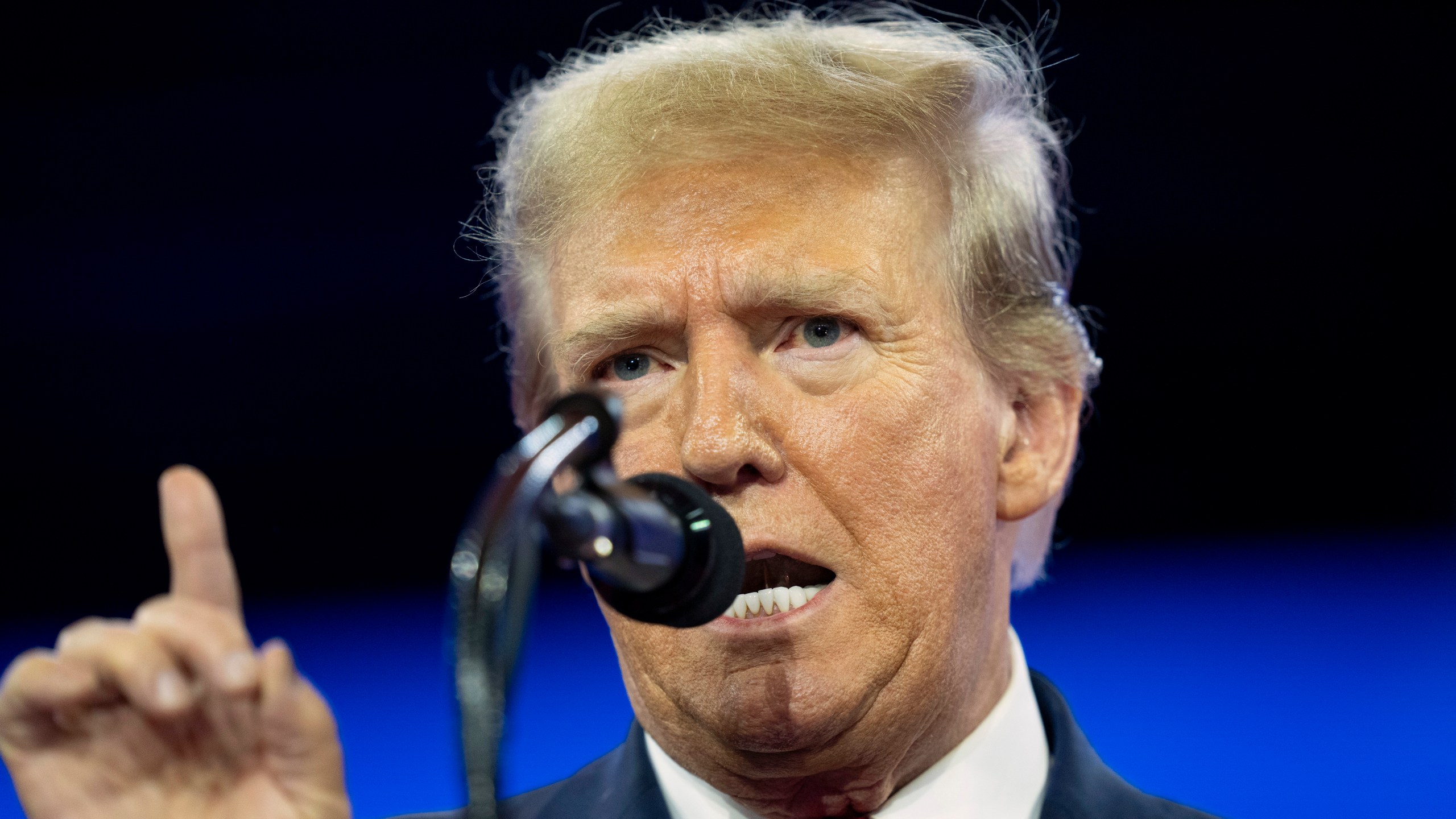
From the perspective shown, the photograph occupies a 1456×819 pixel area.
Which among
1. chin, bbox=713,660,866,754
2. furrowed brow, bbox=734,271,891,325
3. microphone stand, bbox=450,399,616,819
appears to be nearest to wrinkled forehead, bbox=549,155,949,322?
furrowed brow, bbox=734,271,891,325

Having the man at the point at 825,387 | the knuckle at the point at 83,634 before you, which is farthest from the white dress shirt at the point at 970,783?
the knuckle at the point at 83,634

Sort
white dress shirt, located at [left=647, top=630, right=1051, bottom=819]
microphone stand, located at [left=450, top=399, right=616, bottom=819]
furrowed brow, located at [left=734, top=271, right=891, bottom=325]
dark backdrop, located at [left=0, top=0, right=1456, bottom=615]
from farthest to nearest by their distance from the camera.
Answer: dark backdrop, located at [left=0, top=0, right=1456, bottom=615] → white dress shirt, located at [left=647, top=630, right=1051, bottom=819] → furrowed brow, located at [left=734, top=271, right=891, bottom=325] → microphone stand, located at [left=450, top=399, right=616, bottom=819]

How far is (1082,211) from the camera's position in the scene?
3160mm

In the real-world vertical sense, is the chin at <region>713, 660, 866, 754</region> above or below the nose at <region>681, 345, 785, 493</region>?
below

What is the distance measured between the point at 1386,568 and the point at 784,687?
8.00 feet

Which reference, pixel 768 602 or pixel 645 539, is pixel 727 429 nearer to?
Answer: pixel 768 602

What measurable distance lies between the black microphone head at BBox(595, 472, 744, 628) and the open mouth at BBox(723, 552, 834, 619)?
0.51m

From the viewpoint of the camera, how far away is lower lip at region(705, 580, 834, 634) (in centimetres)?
154

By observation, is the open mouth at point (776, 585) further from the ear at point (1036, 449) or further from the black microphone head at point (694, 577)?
the black microphone head at point (694, 577)

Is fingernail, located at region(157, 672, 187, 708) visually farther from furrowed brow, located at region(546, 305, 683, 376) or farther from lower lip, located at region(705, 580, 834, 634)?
furrowed brow, located at region(546, 305, 683, 376)

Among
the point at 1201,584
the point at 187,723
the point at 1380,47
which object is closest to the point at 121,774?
the point at 187,723

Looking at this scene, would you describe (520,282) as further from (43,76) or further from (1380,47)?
(1380,47)

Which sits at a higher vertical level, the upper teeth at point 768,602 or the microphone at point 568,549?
the microphone at point 568,549

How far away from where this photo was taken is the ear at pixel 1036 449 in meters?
1.82
